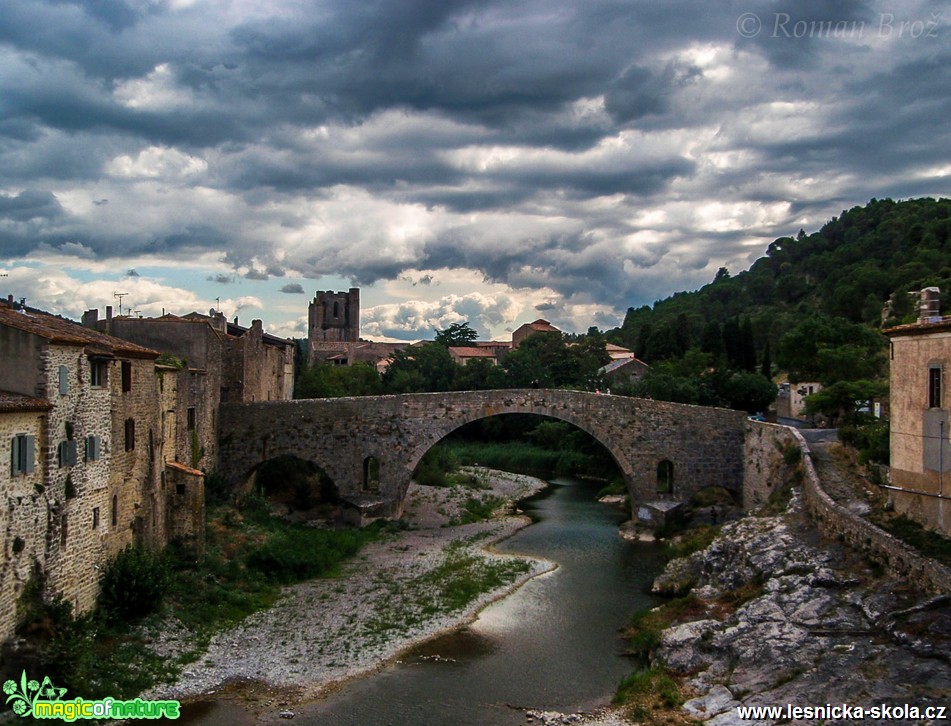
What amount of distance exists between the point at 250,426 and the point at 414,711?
1536 centimetres

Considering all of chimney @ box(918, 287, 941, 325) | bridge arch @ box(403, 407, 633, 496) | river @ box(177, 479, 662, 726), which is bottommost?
river @ box(177, 479, 662, 726)

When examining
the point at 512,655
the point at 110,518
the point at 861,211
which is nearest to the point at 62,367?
the point at 110,518

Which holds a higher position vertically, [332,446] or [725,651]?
[332,446]

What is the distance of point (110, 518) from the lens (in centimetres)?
1612

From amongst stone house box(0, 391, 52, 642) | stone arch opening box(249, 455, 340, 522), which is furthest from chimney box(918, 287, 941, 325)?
stone arch opening box(249, 455, 340, 522)

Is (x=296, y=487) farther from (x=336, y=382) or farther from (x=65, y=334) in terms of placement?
(x=65, y=334)

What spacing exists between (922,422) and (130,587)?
15.2 metres

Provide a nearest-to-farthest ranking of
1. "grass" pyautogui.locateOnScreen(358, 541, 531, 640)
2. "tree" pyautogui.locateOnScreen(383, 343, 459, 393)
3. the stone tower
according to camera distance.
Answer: "grass" pyautogui.locateOnScreen(358, 541, 531, 640), "tree" pyautogui.locateOnScreen(383, 343, 459, 393), the stone tower

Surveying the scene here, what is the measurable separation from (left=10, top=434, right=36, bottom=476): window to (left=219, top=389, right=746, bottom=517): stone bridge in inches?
556

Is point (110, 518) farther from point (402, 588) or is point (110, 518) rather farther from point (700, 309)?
point (700, 309)

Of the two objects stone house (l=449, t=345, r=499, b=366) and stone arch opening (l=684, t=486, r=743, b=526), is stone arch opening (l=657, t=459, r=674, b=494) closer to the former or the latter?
stone arch opening (l=684, t=486, r=743, b=526)

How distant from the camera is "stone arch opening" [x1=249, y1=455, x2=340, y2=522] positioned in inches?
1117

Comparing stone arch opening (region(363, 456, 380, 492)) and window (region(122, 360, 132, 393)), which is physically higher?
window (region(122, 360, 132, 393))

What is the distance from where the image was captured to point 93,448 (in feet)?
50.1
